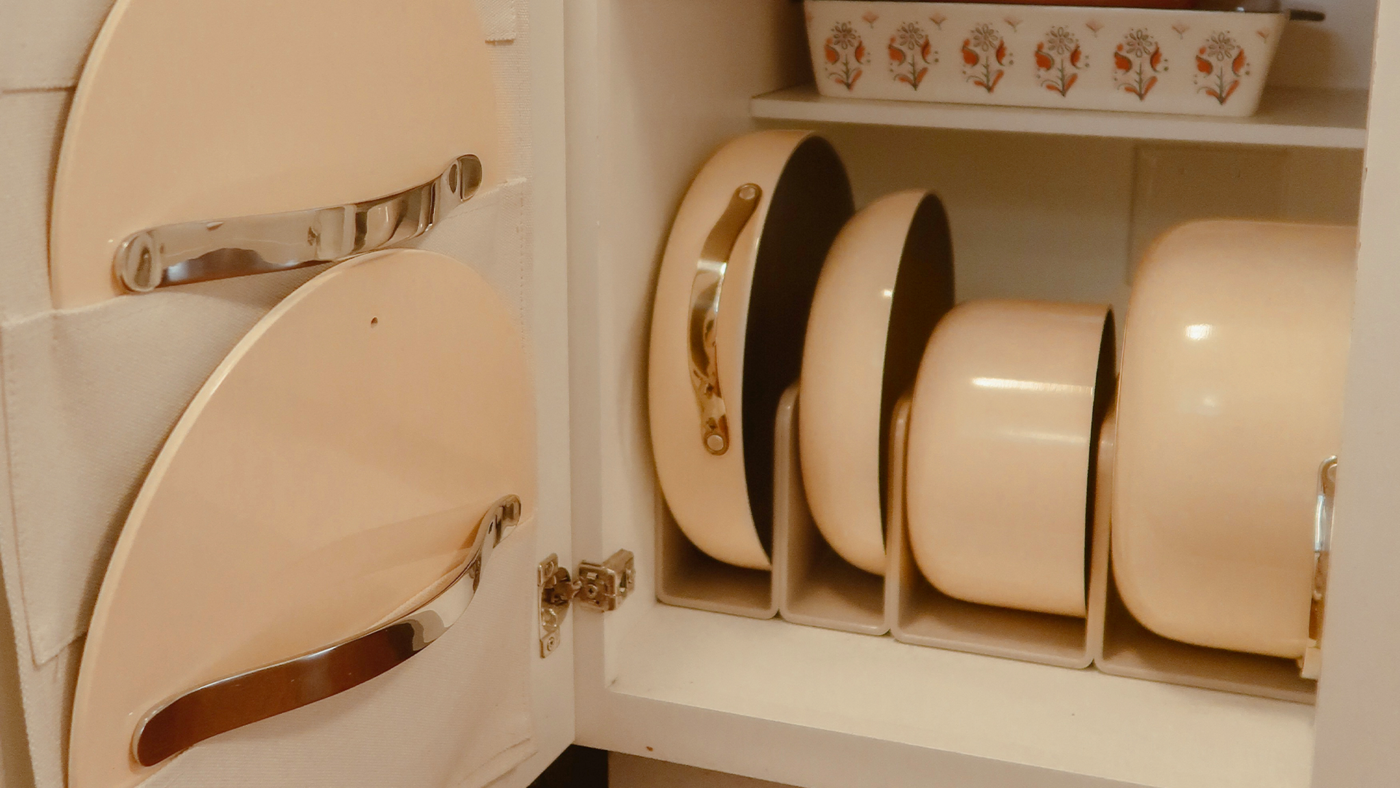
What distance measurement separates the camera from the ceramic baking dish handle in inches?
17.5

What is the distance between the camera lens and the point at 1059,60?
2.85ft

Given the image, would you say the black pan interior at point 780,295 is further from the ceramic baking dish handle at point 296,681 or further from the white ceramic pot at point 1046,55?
the ceramic baking dish handle at point 296,681

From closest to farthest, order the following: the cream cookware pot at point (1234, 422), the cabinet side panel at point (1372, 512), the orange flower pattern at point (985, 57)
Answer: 1. the cabinet side panel at point (1372, 512)
2. the cream cookware pot at point (1234, 422)
3. the orange flower pattern at point (985, 57)

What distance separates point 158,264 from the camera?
427 mm

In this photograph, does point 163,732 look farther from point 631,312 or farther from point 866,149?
point 866,149

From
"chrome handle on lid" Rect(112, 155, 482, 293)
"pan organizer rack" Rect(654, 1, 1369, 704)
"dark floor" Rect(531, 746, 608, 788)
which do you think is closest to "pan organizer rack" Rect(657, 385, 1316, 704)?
"pan organizer rack" Rect(654, 1, 1369, 704)

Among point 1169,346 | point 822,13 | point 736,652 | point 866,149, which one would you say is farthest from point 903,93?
point 736,652

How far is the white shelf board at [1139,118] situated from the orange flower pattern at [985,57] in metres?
0.02

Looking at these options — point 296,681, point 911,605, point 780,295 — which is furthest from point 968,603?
point 296,681

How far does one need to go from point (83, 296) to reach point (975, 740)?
0.53 meters

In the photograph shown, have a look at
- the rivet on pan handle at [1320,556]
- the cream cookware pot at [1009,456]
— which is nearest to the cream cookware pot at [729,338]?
the cream cookware pot at [1009,456]

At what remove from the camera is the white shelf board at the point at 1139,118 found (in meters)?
0.79

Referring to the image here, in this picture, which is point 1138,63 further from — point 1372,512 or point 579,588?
point 579,588

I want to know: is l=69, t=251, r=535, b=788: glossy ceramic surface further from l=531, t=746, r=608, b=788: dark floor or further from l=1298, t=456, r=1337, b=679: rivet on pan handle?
l=1298, t=456, r=1337, b=679: rivet on pan handle
